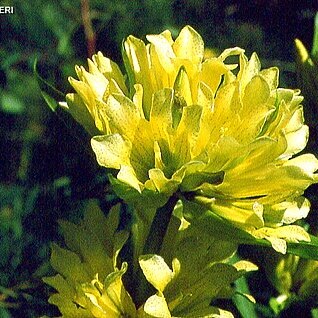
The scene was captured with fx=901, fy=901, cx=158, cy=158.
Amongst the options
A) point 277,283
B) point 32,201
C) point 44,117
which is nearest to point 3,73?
point 44,117

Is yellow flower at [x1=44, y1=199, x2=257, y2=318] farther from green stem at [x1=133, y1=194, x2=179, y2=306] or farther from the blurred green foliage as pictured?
the blurred green foliage

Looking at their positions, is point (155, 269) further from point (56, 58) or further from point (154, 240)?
point (56, 58)

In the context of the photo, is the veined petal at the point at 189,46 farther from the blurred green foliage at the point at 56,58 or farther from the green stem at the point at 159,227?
the blurred green foliage at the point at 56,58

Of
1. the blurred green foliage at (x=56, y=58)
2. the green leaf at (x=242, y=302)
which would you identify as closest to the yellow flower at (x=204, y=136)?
the green leaf at (x=242, y=302)

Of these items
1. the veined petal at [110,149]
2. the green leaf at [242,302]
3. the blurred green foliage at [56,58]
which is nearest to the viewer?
the veined petal at [110,149]

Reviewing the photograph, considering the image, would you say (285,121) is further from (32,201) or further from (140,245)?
(32,201)

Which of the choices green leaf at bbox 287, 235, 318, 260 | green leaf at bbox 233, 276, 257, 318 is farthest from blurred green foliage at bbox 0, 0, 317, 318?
green leaf at bbox 287, 235, 318, 260

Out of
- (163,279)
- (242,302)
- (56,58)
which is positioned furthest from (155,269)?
(56,58)
